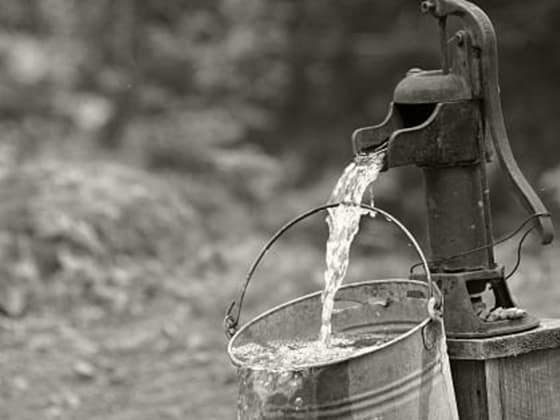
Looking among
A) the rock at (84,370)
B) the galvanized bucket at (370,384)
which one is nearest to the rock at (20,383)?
the rock at (84,370)

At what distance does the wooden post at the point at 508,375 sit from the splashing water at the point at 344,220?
1.10ft

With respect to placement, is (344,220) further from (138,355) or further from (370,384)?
(138,355)

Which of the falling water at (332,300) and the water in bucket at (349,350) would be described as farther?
the falling water at (332,300)

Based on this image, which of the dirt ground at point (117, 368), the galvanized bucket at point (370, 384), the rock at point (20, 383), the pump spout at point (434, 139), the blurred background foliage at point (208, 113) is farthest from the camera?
the blurred background foliage at point (208, 113)

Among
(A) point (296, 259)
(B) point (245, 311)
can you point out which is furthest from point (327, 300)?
(A) point (296, 259)

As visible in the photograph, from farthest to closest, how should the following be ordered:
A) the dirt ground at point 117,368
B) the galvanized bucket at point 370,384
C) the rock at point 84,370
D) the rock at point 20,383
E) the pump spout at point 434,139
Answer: the rock at point 84,370 → the rock at point 20,383 → the dirt ground at point 117,368 → the pump spout at point 434,139 → the galvanized bucket at point 370,384

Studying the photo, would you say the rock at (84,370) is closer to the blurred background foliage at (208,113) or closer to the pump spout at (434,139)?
the blurred background foliage at (208,113)

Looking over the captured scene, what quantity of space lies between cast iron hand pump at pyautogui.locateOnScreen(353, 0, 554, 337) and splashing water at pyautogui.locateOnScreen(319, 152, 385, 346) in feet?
0.23

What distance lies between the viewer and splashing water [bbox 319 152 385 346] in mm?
3104

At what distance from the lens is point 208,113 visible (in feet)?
28.3

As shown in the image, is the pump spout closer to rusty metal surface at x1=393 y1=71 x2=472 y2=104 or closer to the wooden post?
rusty metal surface at x1=393 y1=71 x2=472 y2=104

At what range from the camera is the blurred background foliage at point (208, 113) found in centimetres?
678

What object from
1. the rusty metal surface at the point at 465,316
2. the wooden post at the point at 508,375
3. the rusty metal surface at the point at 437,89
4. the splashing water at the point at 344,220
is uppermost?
the rusty metal surface at the point at 437,89

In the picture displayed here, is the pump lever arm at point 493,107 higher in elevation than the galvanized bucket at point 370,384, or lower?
higher
